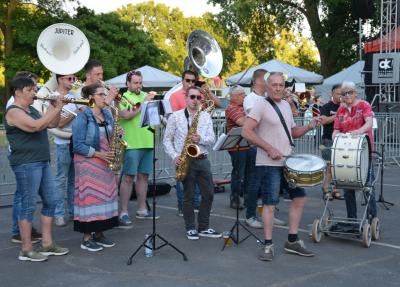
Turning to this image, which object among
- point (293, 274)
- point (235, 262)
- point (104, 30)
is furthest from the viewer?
point (104, 30)

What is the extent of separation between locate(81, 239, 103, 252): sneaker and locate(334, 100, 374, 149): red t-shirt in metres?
3.34

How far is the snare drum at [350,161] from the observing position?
634 centimetres

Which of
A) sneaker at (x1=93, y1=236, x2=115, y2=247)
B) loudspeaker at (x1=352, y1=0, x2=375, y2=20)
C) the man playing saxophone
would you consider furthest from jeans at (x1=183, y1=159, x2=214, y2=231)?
loudspeaker at (x1=352, y1=0, x2=375, y2=20)

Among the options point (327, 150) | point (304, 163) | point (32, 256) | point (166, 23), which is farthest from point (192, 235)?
point (166, 23)

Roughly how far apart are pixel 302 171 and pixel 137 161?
2.61 meters

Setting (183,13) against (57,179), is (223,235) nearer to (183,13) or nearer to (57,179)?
(57,179)

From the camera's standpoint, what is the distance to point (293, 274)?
18.0ft

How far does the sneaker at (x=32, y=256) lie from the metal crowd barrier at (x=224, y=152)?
3499 millimetres

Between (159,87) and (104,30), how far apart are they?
10488 millimetres

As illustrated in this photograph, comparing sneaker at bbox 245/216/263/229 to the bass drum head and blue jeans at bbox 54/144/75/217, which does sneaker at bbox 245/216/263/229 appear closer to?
the bass drum head

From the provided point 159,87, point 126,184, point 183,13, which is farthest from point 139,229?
point 183,13

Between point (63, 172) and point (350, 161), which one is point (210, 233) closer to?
point (350, 161)

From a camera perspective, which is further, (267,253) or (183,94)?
(183,94)

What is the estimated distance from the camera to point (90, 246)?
638 centimetres
